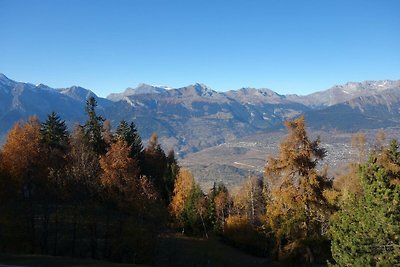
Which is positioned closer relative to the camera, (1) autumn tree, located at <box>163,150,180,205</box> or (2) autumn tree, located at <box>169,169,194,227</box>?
(2) autumn tree, located at <box>169,169,194,227</box>

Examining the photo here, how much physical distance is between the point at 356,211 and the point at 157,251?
95.3 feet

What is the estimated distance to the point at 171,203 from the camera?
6994 cm

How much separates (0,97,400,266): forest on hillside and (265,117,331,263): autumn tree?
0.08m

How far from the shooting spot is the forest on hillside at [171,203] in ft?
78.0


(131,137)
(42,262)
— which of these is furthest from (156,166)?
(42,262)

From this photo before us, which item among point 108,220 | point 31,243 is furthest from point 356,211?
point 31,243

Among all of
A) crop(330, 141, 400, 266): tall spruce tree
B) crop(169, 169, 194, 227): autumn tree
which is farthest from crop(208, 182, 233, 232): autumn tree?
crop(330, 141, 400, 266): tall spruce tree

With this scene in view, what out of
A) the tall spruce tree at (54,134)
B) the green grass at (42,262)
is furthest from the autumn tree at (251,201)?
the green grass at (42,262)

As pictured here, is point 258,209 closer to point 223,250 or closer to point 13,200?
point 223,250

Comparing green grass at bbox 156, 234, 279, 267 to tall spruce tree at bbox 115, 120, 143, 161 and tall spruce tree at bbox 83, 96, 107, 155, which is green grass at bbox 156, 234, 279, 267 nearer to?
tall spruce tree at bbox 115, 120, 143, 161

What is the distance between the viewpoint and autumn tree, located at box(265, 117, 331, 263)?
31.3 m

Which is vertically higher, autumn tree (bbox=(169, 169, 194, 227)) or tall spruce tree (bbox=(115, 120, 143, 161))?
tall spruce tree (bbox=(115, 120, 143, 161))

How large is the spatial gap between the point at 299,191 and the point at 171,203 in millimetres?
40746

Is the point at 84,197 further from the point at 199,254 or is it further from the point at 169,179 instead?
the point at 169,179
